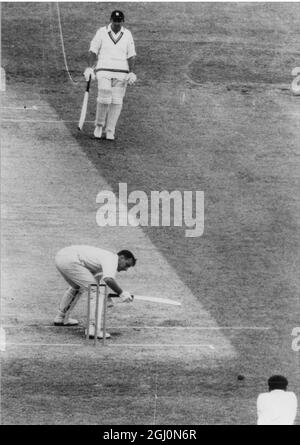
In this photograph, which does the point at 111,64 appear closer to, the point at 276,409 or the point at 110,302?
the point at 110,302

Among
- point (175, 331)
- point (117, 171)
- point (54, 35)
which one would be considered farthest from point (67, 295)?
point (54, 35)

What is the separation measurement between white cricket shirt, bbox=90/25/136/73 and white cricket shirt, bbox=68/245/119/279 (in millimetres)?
6446

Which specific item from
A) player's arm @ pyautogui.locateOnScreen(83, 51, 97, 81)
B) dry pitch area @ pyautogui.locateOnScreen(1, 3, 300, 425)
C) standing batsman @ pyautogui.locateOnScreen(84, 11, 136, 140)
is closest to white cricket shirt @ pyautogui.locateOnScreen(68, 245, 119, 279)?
dry pitch area @ pyautogui.locateOnScreen(1, 3, 300, 425)

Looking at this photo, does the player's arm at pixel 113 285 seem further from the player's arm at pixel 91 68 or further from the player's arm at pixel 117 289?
the player's arm at pixel 91 68

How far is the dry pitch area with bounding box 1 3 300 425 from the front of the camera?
58.0 ft

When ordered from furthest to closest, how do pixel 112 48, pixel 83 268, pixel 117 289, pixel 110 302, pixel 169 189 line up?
pixel 112 48, pixel 169 189, pixel 110 302, pixel 83 268, pixel 117 289

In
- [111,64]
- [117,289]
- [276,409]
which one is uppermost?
[111,64]

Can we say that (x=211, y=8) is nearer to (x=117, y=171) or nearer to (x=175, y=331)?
(x=117, y=171)

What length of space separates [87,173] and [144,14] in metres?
7.39

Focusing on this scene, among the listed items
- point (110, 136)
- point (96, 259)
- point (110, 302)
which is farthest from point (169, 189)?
point (96, 259)

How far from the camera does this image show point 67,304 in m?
19.1

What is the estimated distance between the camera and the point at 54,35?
3022 centimetres

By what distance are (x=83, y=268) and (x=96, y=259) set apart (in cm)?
20
